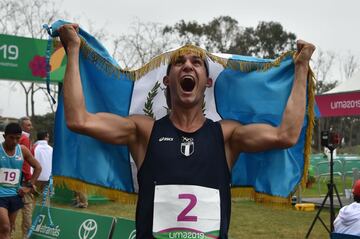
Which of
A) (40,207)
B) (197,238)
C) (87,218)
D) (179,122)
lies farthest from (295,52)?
(40,207)

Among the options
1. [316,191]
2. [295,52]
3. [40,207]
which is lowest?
[316,191]

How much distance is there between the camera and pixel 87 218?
18.1ft

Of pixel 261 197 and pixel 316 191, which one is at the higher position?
pixel 261 197

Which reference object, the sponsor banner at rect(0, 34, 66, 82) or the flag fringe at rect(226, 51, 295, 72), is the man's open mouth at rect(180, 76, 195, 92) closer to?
the flag fringe at rect(226, 51, 295, 72)

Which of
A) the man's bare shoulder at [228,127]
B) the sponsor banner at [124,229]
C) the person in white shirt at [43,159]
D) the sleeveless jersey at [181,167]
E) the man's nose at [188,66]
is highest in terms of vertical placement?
the man's nose at [188,66]

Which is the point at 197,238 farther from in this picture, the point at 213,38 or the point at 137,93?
the point at 213,38

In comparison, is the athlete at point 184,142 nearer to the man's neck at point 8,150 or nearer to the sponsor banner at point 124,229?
the sponsor banner at point 124,229

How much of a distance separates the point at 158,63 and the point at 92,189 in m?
0.87

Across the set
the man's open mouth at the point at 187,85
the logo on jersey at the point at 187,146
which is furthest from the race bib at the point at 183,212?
the man's open mouth at the point at 187,85

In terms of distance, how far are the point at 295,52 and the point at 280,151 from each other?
598mm

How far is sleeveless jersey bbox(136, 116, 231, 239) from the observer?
8.84 feet

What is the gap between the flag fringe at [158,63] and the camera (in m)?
3.12

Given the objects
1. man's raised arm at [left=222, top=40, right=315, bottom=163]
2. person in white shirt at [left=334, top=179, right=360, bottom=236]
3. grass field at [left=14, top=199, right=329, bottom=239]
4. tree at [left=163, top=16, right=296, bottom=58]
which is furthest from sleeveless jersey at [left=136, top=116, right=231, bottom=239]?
tree at [left=163, top=16, right=296, bottom=58]

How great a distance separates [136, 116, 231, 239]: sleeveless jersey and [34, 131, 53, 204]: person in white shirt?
23.4 ft
